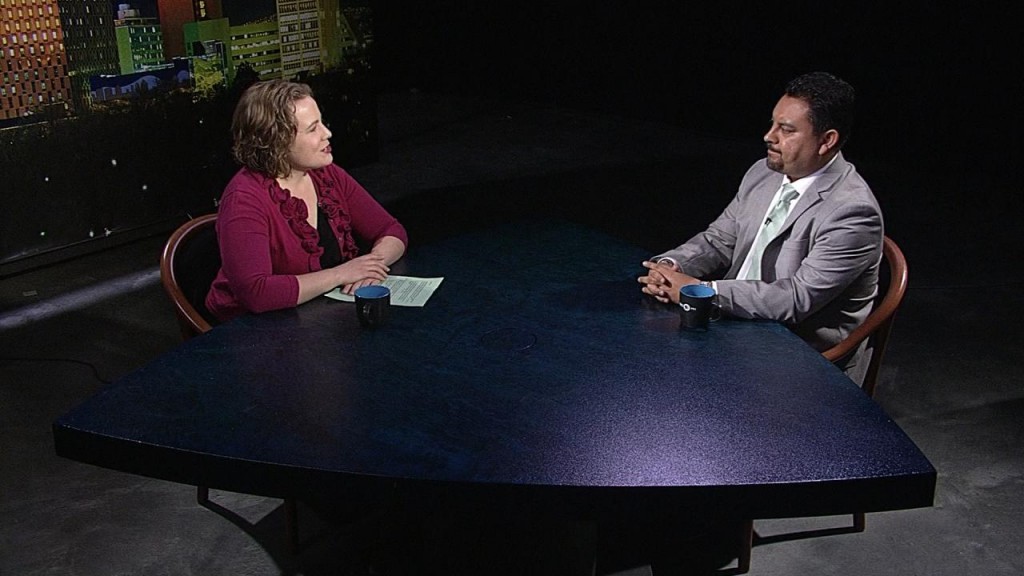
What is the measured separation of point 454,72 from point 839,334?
304 inches

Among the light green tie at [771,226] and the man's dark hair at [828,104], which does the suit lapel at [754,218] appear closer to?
the light green tie at [771,226]

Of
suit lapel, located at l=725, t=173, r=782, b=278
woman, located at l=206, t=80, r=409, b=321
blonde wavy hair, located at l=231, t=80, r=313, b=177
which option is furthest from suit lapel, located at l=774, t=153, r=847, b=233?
blonde wavy hair, located at l=231, t=80, r=313, b=177

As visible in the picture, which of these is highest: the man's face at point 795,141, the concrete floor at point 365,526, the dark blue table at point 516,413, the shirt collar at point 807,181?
the man's face at point 795,141

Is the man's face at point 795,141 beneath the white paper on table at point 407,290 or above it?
above

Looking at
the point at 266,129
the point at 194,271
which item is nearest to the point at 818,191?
the point at 266,129

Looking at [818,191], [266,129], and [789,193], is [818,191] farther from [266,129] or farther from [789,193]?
[266,129]

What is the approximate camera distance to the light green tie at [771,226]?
2805mm

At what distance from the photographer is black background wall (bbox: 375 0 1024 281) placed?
6188 millimetres

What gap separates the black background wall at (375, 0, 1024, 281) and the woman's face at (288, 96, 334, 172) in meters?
3.52

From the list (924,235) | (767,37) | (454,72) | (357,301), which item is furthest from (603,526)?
(454,72)

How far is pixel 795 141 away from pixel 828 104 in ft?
0.42

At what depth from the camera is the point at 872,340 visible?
271 cm

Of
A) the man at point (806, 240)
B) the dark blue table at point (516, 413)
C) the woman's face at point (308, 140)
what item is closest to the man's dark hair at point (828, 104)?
the man at point (806, 240)

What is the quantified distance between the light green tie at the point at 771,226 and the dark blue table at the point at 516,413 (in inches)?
20.1
